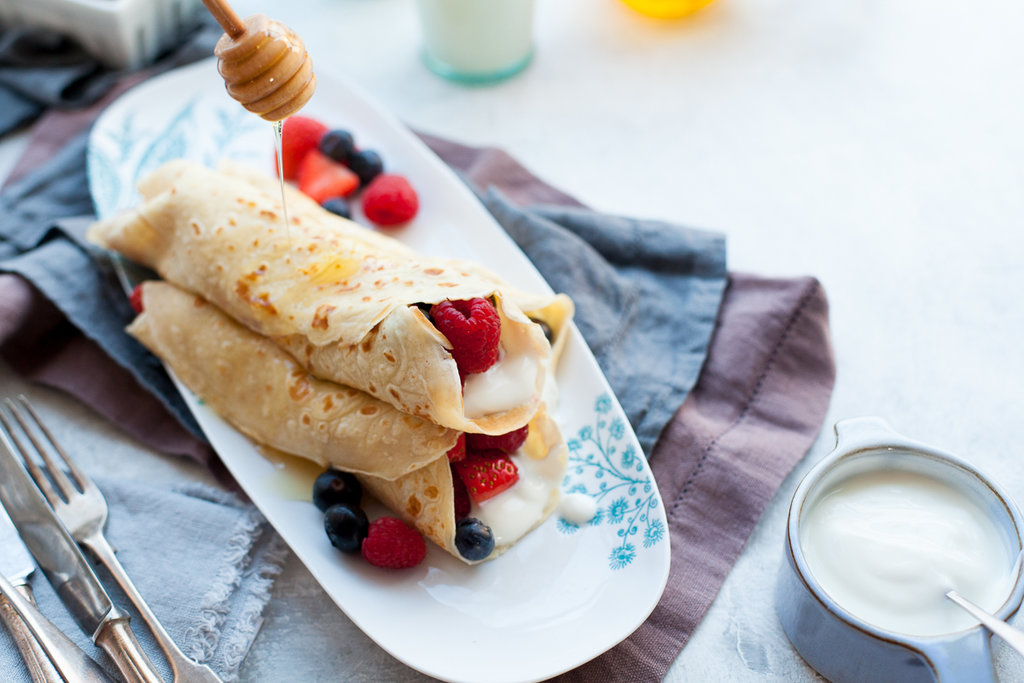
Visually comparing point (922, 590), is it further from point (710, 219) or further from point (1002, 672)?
point (710, 219)

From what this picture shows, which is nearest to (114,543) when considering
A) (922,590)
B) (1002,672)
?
(922,590)

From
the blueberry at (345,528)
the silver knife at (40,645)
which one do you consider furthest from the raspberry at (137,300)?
the blueberry at (345,528)

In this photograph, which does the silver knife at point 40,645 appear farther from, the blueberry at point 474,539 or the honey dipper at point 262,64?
the honey dipper at point 262,64

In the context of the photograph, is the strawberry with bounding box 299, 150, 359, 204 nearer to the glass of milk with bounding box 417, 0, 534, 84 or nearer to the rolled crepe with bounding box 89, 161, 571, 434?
the rolled crepe with bounding box 89, 161, 571, 434

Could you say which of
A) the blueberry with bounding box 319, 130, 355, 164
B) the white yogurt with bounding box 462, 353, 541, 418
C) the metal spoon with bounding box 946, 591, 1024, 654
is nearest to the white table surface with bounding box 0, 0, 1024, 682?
the metal spoon with bounding box 946, 591, 1024, 654

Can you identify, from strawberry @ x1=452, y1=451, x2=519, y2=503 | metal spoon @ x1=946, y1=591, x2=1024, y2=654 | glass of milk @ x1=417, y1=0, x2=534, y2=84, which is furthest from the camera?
glass of milk @ x1=417, y1=0, x2=534, y2=84
